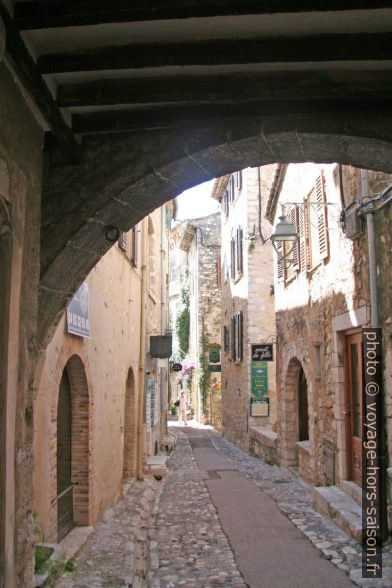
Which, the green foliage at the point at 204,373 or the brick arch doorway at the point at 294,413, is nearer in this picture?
the brick arch doorway at the point at 294,413

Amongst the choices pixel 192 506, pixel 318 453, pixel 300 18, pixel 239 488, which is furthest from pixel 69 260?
pixel 239 488

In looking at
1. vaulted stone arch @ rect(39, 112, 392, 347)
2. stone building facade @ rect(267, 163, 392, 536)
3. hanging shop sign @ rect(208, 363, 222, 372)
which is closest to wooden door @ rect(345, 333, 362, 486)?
stone building facade @ rect(267, 163, 392, 536)

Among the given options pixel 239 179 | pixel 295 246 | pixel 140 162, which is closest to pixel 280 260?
pixel 295 246

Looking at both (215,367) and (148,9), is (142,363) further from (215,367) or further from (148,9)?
(215,367)

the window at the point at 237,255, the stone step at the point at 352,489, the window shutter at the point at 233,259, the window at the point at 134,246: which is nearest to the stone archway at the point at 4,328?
the stone step at the point at 352,489

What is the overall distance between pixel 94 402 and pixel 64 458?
718 mm

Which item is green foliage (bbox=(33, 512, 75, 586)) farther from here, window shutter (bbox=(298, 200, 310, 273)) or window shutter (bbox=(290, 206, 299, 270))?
window shutter (bbox=(290, 206, 299, 270))

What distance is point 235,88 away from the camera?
3.16m

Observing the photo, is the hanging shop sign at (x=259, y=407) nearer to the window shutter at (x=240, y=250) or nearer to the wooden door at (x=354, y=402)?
the window shutter at (x=240, y=250)

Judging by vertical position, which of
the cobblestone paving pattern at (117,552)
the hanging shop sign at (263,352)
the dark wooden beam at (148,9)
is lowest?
the cobblestone paving pattern at (117,552)

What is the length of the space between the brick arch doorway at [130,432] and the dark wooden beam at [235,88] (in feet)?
24.0

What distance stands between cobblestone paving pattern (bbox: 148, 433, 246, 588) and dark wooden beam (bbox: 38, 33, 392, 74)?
13.3 feet

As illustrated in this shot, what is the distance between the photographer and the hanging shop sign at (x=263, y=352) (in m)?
14.8

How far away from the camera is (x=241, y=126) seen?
3.50 metres
